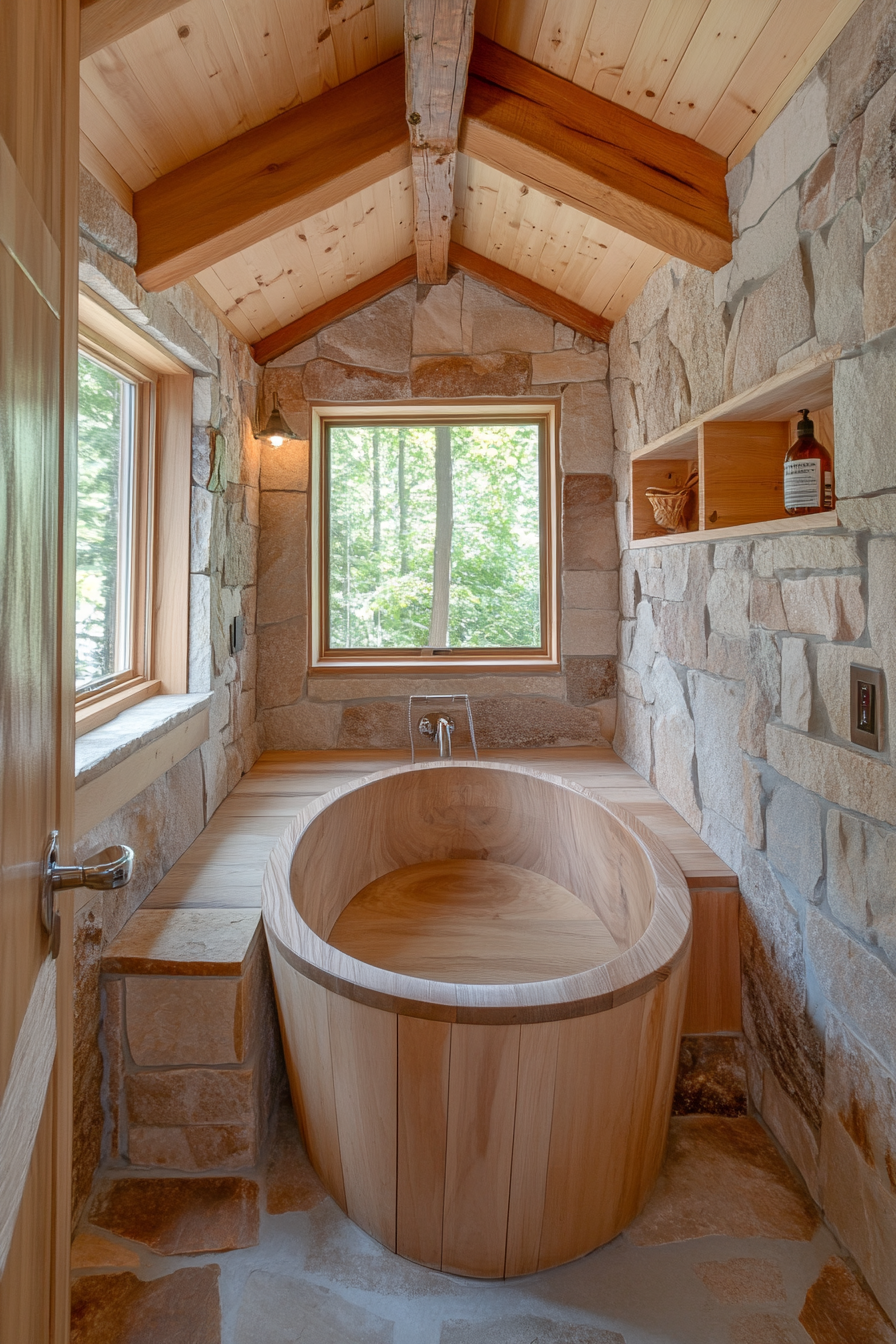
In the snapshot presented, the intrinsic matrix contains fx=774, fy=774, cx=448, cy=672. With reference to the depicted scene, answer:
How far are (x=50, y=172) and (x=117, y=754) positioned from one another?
1214 mm

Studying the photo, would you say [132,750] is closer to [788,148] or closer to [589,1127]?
[589,1127]

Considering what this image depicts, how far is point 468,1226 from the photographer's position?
1374 mm

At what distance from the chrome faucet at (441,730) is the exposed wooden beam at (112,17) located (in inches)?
86.1

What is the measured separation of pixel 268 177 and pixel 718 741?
1906mm

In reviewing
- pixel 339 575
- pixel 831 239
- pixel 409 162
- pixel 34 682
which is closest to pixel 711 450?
pixel 831 239

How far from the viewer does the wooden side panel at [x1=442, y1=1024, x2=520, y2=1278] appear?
1287 mm

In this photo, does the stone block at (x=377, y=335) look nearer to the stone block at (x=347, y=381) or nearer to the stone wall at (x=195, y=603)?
the stone block at (x=347, y=381)

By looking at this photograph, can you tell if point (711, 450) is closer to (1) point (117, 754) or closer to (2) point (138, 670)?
(1) point (117, 754)

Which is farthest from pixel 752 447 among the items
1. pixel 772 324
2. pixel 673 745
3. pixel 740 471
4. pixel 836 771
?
pixel 673 745

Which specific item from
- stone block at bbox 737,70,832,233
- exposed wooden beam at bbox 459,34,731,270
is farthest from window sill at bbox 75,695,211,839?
stone block at bbox 737,70,832,233

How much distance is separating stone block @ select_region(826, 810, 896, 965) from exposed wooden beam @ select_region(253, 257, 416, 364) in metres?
2.68

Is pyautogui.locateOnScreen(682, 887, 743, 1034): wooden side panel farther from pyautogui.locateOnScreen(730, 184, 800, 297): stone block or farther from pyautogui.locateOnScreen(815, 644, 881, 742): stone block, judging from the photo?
pyautogui.locateOnScreen(730, 184, 800, 297): stone block

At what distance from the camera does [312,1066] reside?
1.53 m

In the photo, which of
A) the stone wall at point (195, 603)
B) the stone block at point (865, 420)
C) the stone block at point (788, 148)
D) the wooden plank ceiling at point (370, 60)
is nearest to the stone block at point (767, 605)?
the stone block at point (865, 420)
